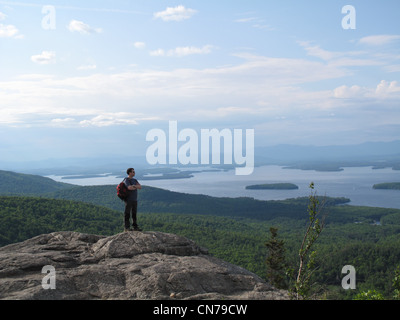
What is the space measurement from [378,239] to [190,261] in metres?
95.9

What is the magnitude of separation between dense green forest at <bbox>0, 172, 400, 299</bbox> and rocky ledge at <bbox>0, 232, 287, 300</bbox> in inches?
405

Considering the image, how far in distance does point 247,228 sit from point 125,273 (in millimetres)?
91622

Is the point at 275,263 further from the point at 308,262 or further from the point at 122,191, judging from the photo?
the point at 308,262

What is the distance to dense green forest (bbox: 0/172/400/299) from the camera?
57938 millimetres

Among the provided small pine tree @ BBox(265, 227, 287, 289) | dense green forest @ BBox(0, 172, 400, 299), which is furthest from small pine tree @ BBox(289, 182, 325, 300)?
small pine tree @ BBox(265, 227, 287, 289)

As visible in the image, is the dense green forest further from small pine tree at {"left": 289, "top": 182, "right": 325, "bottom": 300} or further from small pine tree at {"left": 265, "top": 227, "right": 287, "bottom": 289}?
small pine tree at {"left": 289, "top": 182, "right": 325, "bottom": 300}

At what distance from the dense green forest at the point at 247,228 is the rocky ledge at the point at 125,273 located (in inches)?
405

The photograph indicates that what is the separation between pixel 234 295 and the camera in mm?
10383

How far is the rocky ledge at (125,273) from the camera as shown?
9.80m

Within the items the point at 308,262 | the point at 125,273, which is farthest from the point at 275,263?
the point at 125,273

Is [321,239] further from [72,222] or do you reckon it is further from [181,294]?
[181,294]

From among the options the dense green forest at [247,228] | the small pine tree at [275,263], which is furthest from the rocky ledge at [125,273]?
the small pine tree at [275,263]

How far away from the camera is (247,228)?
9981 cm

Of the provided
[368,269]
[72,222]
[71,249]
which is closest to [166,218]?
[72,222]
